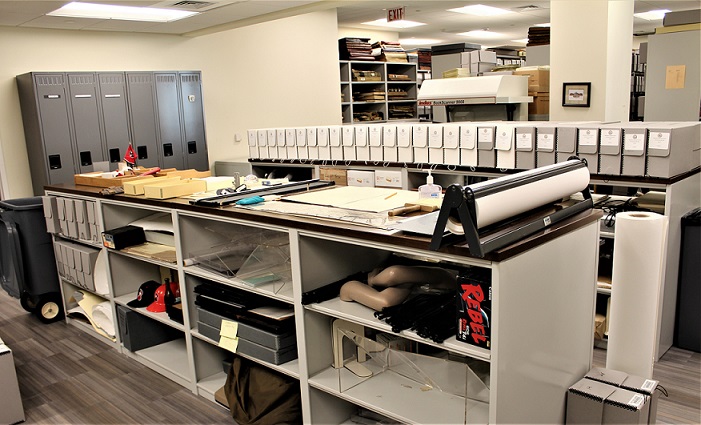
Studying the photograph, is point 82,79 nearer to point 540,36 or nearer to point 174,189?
point 174,189

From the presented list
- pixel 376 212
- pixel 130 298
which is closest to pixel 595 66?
pixel 376 212

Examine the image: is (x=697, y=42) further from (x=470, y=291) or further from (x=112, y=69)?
(x=112, y=69)

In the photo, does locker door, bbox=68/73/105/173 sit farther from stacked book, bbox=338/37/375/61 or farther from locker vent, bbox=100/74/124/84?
stacked book, bbox=338/37/375/61

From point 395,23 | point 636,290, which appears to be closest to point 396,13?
point 395,23

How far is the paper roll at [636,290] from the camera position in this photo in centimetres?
204

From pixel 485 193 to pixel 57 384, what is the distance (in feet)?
9.01

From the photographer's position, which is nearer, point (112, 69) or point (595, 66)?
point (595, 66)

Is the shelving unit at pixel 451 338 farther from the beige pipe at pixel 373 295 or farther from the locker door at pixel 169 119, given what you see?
the locker door at pixel 169 119

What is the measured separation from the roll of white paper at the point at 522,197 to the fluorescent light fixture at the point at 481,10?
21.3 ft

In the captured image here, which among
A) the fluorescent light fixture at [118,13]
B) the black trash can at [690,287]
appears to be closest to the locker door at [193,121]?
the fluorescent light fixture at [118,13]

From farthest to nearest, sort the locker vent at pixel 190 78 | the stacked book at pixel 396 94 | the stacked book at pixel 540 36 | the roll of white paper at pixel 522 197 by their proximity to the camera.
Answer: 1. the stacked book at pixel 396 94
2. the stacked book at pixel 540 36
3. the locker vent at pixel 190 78
4. the roll of white paper at pixel 522 197

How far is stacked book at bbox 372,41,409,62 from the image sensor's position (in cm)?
847

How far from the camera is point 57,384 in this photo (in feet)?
10.2

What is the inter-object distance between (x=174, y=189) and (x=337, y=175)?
1651 mm
